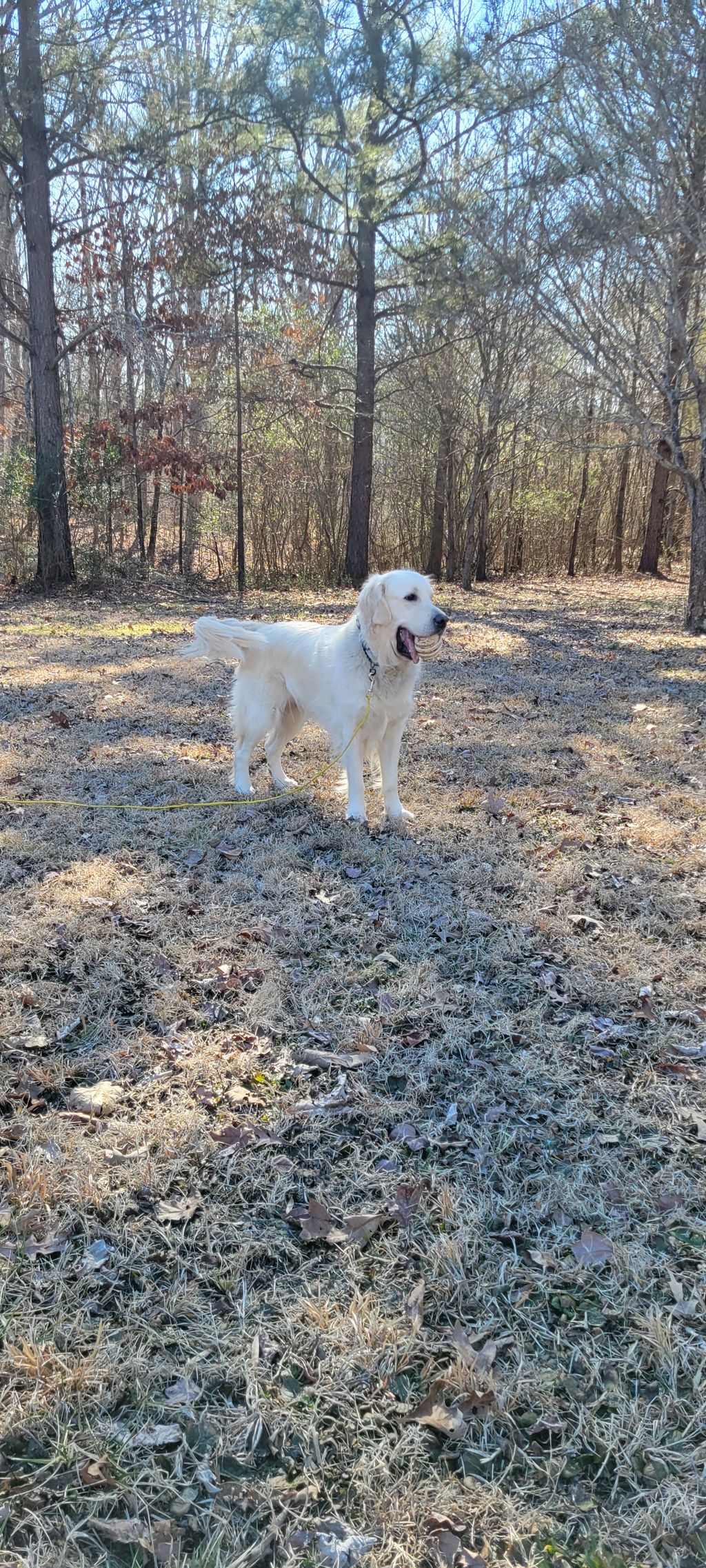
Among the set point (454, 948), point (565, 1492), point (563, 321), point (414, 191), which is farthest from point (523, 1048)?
point (414, 191)

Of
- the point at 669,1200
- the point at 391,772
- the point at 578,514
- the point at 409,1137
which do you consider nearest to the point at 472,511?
the point at 578,514

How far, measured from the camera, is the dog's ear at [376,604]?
4.32 meters

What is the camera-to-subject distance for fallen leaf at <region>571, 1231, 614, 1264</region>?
6.48 ft

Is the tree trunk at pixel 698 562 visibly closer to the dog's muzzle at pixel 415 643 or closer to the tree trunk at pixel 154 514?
the dog's muzzle at pixel 415 643

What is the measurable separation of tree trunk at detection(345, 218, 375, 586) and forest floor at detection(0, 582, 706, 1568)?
12.2m

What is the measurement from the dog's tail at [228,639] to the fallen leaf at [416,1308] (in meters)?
3.74

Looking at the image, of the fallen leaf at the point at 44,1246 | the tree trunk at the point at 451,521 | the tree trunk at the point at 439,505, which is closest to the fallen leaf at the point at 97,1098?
the fallen leaf at the point at 44,1246

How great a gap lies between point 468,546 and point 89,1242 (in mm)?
15523

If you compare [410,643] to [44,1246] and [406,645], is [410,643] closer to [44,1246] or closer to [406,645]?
[406,645]

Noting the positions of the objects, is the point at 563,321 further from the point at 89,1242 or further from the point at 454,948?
the point at 89,1242

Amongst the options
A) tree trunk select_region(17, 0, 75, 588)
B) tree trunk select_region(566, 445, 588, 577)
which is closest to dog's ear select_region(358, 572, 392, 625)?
tree trunk select_region(17, 0, 75, 588)

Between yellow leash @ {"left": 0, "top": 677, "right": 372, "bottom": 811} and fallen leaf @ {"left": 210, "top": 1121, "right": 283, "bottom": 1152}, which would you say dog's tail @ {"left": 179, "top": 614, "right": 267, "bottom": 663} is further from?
fallen leaf @ {"left": 210, "top": 1121, "right": 283, "bottom": 1152}

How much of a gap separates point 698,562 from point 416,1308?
429 inches

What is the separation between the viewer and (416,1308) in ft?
6.05
